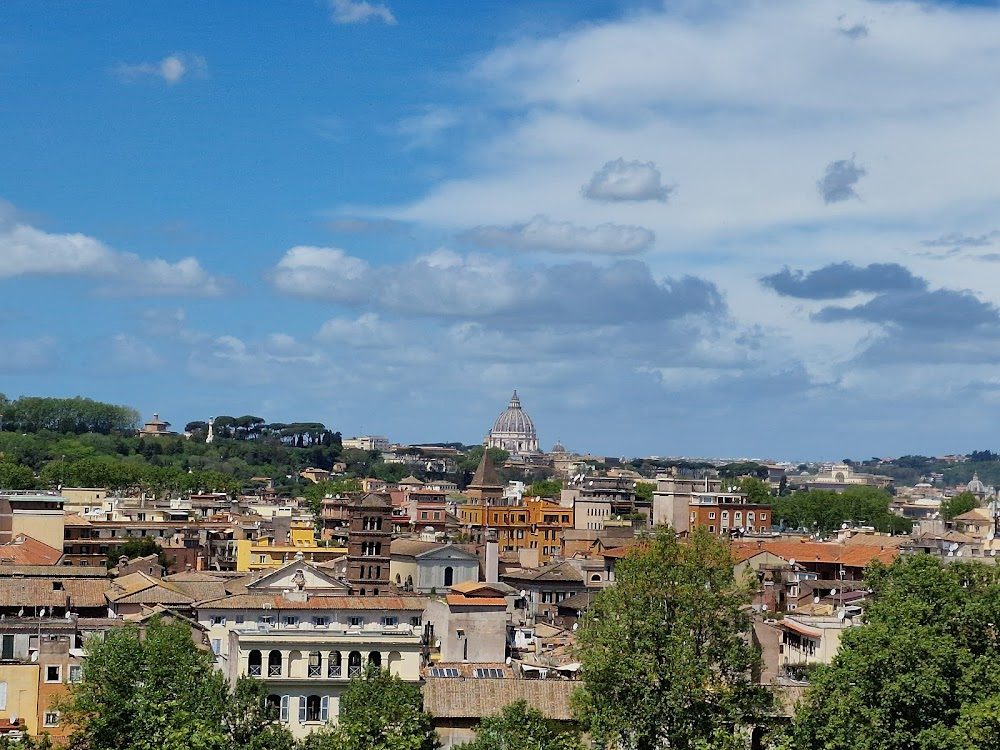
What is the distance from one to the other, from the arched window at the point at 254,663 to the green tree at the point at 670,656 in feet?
32.6

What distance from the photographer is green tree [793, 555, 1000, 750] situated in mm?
37219

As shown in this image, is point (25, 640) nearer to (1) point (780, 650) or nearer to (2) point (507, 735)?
(2) point (507, 735)

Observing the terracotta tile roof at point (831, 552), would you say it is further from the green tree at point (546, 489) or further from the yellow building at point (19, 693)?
the green tree at point (546, 489)

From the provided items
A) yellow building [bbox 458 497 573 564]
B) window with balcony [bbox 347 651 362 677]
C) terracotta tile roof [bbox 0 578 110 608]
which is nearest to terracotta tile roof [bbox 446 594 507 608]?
window with balcony [bbox 347 651 362 677]

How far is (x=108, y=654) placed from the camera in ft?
136

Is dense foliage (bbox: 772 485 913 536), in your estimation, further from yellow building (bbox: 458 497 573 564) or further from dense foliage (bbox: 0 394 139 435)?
dense foliage (bbox: 0 394 139 435)

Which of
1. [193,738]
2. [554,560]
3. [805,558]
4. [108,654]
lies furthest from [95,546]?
[193,738]

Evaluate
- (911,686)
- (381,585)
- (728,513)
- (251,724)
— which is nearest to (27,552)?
(381,585)

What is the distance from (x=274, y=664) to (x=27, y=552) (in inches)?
1176

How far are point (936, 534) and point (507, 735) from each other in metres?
76.2

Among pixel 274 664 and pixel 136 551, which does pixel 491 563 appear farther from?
pixel 274 664

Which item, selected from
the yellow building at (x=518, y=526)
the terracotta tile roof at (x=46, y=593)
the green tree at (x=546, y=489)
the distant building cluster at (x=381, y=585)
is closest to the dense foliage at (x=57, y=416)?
the green tree at (x=546, y=489)

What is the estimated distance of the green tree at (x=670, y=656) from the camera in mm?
38219

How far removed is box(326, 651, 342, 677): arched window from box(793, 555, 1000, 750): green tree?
1309 centimetres
